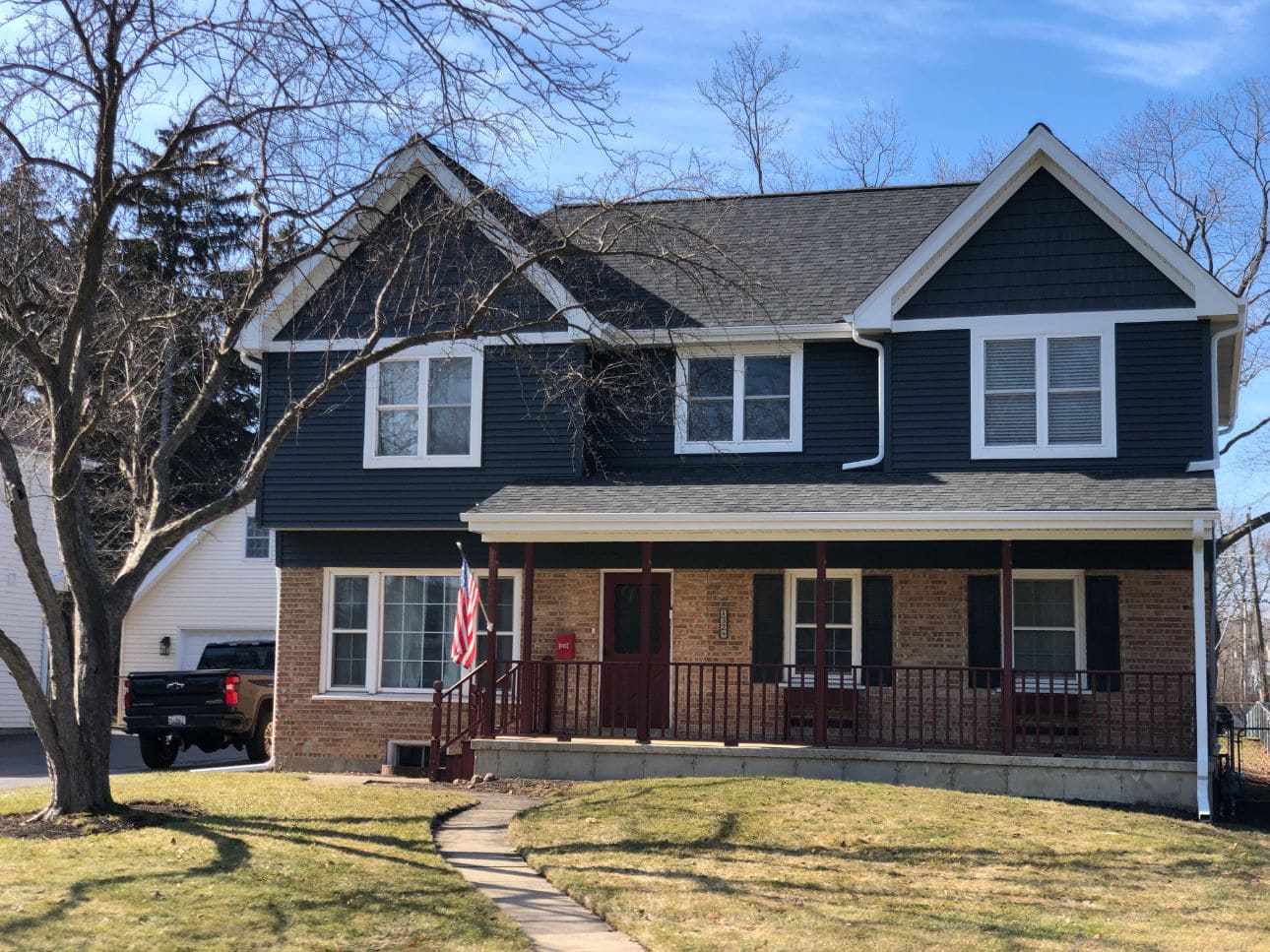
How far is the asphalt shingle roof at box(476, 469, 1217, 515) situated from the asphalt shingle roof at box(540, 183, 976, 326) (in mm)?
2219

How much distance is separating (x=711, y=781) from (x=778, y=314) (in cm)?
636

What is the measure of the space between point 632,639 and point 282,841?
7.63 m

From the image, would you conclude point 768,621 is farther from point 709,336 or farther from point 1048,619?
point 709,336

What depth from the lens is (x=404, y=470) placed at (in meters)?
17.8

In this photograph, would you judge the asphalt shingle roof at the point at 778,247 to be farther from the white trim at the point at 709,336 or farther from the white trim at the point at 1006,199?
the white trim at the point at 1006,199

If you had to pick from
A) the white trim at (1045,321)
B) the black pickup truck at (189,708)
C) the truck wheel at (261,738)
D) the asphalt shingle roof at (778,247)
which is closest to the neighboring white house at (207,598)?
the truck wheel at (261,738)

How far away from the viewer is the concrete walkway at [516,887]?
27.7ft

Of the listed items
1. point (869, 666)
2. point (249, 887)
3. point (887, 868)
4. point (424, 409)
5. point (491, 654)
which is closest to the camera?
point (249, 887)

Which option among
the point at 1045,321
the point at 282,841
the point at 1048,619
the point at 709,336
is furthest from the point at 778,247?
the point at 282,841

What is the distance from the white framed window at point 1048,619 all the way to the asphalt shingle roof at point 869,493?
4.59 feet

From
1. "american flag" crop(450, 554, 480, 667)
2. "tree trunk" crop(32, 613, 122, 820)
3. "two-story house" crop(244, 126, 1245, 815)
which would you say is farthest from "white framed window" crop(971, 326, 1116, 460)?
"tree trunk" crop(32, 613, 122, 820)

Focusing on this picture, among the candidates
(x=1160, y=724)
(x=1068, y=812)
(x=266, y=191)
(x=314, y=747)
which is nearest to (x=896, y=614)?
(x=1160, y=724)

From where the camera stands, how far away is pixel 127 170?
1124 cm

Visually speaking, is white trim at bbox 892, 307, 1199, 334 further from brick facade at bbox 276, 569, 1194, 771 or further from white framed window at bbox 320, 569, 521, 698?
white framed window at bbox 320, 569, 521, 698
